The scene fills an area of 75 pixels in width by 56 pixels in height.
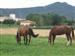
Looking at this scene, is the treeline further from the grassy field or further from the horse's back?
the grassy field

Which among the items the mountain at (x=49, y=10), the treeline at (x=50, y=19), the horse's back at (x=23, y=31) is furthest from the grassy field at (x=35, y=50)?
the mountain at (x=49, y=10)

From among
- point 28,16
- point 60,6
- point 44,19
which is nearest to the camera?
Result: point 44,19

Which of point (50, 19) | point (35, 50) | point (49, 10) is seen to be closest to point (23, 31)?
point (35, 50)

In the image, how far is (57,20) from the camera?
5566 cm

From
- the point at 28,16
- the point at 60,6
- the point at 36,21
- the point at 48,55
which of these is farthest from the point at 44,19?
the point at 48,55

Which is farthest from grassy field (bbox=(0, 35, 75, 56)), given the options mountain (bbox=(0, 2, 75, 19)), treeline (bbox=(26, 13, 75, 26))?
mountain (bbox=(0, 2, 75, 19))

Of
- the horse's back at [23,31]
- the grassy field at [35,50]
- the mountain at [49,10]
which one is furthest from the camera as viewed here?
the mountain at [49,10]

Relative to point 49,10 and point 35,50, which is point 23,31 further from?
point 49,10

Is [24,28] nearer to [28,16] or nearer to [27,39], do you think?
[27,39]

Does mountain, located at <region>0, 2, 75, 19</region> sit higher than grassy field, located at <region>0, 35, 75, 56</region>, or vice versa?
grassy field, located at <region>0, 35, 75, 56</region>

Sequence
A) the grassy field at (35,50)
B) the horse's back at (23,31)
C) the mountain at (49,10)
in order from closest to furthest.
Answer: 1. the grassy field at (35,50)
2. the horse's back at (23,31)
3. the mountain at (49,10)

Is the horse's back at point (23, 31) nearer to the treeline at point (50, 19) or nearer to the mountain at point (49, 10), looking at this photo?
the treeline at point (50, 19)

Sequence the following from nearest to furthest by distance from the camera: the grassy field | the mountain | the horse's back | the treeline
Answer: the grassy field
the horse's back
the treeline
the mountain

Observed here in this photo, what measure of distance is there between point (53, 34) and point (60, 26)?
2.67 ft
